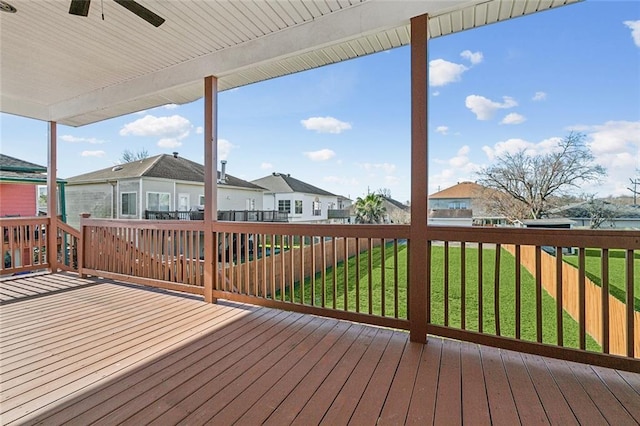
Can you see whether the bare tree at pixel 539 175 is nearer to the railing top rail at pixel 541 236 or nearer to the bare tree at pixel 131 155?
the railing top rail at pixel 541 236

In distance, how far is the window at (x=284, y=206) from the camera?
31.3 ft

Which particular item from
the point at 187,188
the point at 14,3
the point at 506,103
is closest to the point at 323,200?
the point at 506,103

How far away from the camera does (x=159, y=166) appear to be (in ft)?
40.0

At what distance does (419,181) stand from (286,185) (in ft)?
27.3

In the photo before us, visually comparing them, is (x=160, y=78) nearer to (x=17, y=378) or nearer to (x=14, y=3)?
(x=14, y=3)

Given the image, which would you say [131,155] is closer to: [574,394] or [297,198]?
[297,198]

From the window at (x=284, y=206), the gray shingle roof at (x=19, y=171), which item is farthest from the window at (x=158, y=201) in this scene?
the window at (x=284, y=206)

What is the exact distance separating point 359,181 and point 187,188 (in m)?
9.05

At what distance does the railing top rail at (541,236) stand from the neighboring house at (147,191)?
30.1ft

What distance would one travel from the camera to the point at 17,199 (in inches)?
330

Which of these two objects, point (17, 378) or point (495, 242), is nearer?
point (17, 378)

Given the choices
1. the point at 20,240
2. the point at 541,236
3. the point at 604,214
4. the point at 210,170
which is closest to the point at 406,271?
the point at 541,236

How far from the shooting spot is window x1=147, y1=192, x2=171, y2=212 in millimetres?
11203

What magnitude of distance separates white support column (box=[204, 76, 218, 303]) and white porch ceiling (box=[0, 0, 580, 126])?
0.24 meters
